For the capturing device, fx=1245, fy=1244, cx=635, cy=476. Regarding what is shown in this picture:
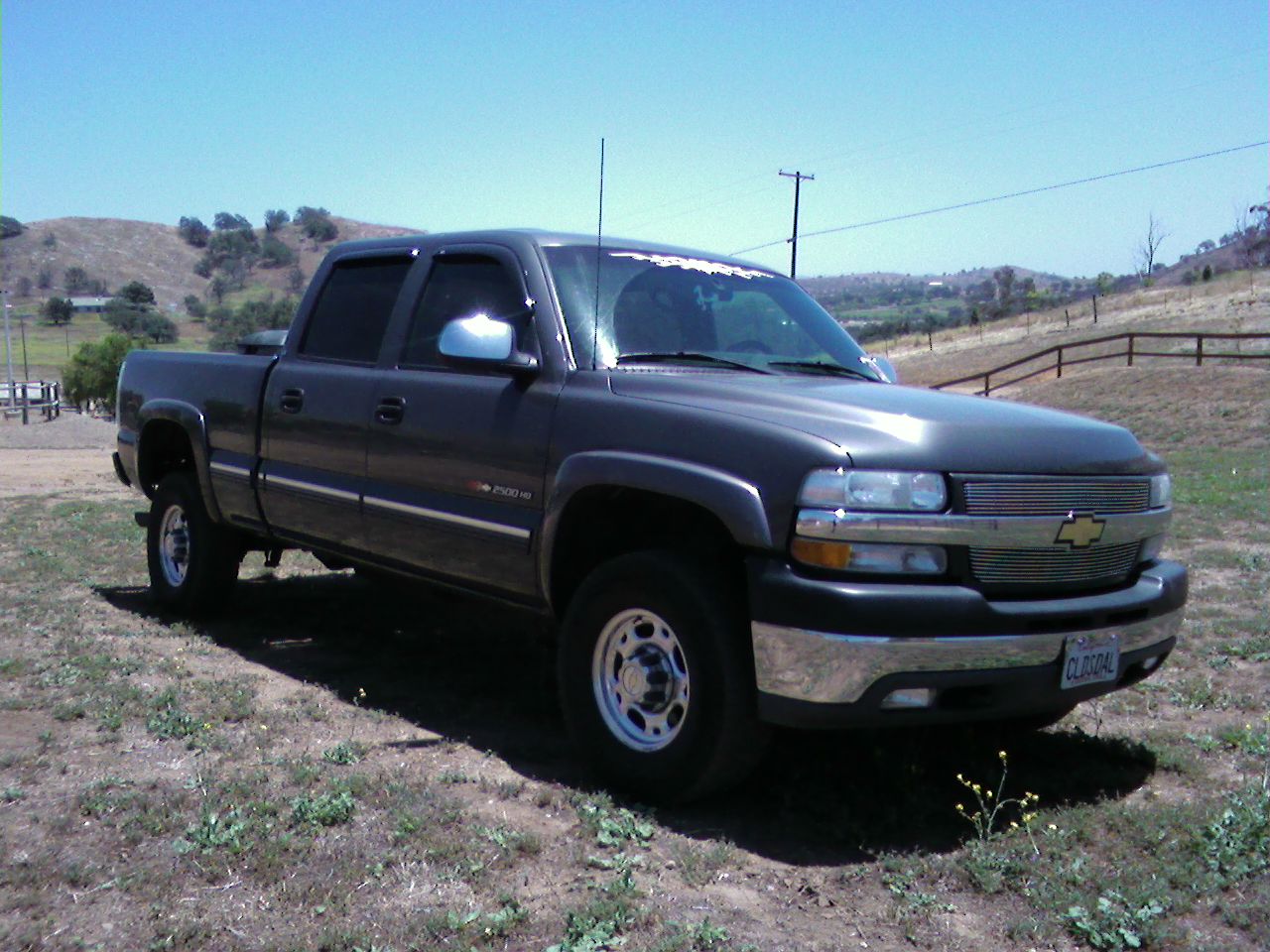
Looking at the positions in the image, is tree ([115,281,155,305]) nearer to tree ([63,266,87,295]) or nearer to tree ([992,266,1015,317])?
tree ([63,266,87,295])

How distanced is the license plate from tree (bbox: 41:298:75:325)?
362ft

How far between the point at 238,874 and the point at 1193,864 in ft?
9.01

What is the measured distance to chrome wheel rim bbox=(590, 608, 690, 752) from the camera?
13.5ft

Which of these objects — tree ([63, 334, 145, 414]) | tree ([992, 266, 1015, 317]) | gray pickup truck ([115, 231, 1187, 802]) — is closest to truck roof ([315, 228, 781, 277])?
gray pickup truck ([115, 231, 1187, 802])

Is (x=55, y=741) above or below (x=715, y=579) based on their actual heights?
below

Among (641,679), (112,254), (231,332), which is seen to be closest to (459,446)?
(641,679)

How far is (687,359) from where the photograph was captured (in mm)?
4848

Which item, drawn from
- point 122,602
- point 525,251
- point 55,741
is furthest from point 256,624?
point 525,251

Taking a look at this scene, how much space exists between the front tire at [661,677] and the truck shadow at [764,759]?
188 millimetres

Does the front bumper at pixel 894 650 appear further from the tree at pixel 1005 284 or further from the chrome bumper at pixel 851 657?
the tree at pixel 1005 284

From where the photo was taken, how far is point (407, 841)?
12.2ft

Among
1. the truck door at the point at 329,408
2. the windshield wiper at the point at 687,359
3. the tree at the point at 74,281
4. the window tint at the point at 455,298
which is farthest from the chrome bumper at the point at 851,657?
the tree at the point at 74,281

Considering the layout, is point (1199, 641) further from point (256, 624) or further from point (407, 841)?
point (256, 624)

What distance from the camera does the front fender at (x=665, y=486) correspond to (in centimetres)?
379
